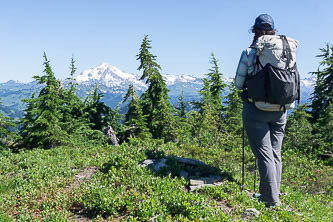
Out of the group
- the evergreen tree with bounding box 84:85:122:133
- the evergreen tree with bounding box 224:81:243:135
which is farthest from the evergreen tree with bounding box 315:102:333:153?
the evergreen tree with bounding box 84:85:122:133

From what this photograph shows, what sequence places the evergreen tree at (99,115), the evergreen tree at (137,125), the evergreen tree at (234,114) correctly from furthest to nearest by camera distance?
the evergreen tree at (99,115), the evergreen tree at (137,125), the evergreen tree at (234,114)

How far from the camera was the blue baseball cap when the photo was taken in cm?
481

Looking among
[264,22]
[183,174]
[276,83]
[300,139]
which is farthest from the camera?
[300,139]

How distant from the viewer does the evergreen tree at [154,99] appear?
18078mm

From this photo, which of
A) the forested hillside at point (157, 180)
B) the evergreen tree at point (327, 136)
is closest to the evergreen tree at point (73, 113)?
the forested hillside at point (157, 180)

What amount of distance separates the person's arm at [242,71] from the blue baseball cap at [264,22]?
0.54m

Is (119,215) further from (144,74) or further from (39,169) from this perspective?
(144,74)

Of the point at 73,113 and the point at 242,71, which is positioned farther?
the point at 73,113

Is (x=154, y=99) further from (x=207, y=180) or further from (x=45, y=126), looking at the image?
(x=207, y=180)

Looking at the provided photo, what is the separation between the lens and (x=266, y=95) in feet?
15.0

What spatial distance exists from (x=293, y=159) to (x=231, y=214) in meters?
6.08

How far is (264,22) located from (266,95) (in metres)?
1.30

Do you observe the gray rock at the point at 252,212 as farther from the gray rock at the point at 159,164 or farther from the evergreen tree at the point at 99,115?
the evergreen tree at the point at 99,115

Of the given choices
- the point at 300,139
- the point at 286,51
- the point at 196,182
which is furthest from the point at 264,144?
the point at 300,139
